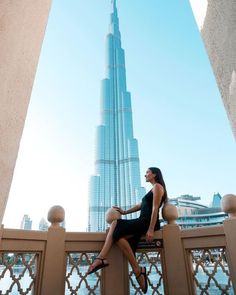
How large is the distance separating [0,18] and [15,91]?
1.27 feet

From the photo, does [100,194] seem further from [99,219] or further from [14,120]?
[14,120]

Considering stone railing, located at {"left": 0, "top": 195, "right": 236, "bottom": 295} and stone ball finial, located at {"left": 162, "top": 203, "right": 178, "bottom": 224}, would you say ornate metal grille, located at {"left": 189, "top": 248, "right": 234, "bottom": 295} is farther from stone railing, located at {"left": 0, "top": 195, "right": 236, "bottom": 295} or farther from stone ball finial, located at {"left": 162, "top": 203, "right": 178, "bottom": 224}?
stone ball finial, located at {"left": 162, "top": 203, "right": 178, "bottom": 224}

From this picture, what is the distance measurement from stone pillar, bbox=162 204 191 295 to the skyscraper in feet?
143

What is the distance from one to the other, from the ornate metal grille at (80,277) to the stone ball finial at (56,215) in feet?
1.12

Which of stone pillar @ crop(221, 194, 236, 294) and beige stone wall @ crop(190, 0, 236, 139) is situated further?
stone pillar @ crop(221, 194, 236, 294)

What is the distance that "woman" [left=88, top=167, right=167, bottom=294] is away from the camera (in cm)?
198

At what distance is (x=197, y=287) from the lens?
205cm

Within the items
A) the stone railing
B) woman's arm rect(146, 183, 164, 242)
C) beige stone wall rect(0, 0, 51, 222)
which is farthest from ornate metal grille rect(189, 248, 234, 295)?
beige stone wall rect(0, 0, 51, 222)

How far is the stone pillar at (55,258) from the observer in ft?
6.56

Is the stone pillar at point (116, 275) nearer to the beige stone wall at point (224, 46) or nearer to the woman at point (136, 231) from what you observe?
the woman at point (136, 231)

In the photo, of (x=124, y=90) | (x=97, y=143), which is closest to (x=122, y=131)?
(x=97, y=143)

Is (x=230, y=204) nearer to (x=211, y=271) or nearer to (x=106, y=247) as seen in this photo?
(x=211, y=271)

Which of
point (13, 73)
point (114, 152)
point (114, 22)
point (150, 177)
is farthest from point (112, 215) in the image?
point (114, 22)

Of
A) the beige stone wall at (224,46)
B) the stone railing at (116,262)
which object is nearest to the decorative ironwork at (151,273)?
the stone railing at (116,262)
